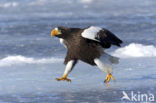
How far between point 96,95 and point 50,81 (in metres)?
1.20

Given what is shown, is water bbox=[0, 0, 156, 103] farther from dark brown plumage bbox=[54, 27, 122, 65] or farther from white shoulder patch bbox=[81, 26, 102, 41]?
white shoulder patch bbox=[81, 26, 102, 41]

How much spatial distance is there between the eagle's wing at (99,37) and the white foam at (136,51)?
2.12 metres

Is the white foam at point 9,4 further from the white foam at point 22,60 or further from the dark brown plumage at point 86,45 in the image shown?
the dark brown plumage at point 86,45

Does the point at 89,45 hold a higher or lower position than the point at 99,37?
lower

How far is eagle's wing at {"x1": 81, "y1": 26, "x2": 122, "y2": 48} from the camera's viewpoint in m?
7.52

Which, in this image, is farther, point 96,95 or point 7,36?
point 7,36

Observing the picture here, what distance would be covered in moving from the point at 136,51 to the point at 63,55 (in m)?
1.32

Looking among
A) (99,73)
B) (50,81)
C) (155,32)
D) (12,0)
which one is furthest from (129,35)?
(12,0)

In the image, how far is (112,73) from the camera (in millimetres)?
8070

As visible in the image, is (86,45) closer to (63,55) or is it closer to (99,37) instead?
(99,37)

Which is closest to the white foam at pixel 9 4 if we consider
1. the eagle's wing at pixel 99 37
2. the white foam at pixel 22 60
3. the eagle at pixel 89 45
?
the white foam at pixel 22 60

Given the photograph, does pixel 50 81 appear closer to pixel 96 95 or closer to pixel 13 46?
pixel 96 95

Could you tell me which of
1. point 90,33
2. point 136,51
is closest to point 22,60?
point 136,51

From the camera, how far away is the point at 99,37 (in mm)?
7566
